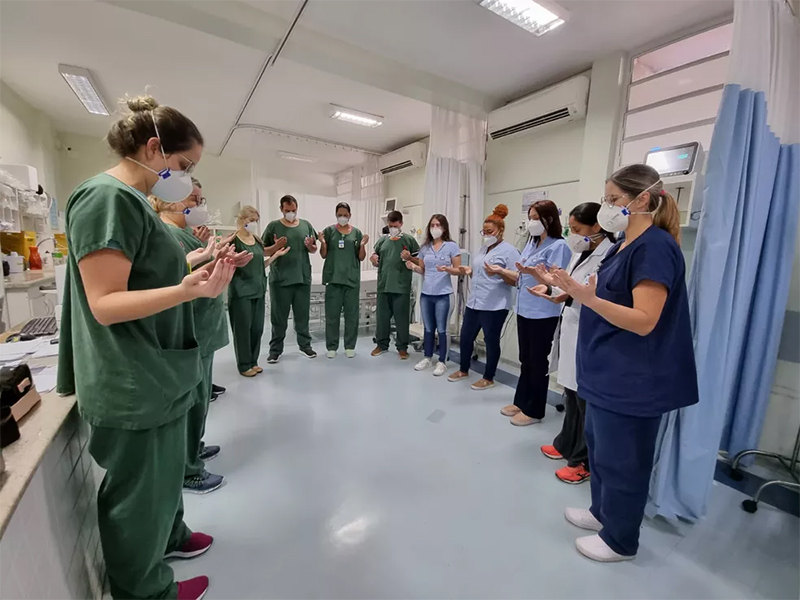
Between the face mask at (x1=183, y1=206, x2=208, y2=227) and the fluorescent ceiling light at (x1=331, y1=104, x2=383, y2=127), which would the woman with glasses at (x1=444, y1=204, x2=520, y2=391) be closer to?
the face mask at (x1=183, y1=206, x2=208, y2=227)

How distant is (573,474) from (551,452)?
Result: 197 mm

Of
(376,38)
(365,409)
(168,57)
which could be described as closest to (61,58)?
(168,57)

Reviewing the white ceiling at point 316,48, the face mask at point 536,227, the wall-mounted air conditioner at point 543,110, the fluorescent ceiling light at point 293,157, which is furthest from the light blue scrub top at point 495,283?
the fluorescent ceiling light at point 293,157

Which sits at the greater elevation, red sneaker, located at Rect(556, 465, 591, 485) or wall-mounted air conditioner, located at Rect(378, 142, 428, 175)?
wall-mounted air conditioner, located at Rect(378, 142, 428, 175)

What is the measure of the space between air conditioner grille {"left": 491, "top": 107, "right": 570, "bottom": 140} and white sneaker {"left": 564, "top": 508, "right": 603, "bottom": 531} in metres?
3.05

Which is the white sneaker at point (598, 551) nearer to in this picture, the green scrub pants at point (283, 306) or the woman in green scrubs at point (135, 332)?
the woman in green scrubs at point (135, 332)

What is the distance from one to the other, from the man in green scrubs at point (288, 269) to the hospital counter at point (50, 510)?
229 centimetres

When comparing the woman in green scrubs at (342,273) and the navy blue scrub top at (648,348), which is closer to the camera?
the navy blue scrub top at (648,348)

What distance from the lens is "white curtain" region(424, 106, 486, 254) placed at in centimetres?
353

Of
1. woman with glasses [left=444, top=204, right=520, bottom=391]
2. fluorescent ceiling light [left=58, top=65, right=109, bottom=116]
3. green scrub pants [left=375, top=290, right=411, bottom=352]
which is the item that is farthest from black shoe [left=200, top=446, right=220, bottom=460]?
fluorescent ceiling light [left=58, top=65, right=109, bottom=116]

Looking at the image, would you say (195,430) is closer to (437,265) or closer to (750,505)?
(437,265)

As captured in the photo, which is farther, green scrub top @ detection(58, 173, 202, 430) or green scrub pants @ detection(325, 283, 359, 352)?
green scrub pants @ detection(325, 283, 359, 352)

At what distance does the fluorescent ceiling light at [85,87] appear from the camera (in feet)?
10.8

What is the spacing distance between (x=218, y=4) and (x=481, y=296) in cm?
280
